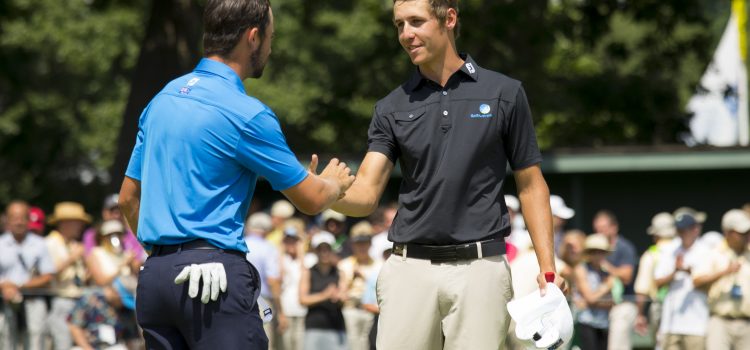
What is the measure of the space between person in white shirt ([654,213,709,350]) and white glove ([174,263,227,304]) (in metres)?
8.30

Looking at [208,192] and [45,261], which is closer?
[208,192]

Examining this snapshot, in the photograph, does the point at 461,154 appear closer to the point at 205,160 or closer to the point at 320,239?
the point at 205,160

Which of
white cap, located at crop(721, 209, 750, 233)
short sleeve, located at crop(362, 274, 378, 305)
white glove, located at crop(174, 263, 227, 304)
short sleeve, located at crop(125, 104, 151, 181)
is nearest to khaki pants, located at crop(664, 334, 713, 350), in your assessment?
white cap, located at crop(721, 209, 750, 233)

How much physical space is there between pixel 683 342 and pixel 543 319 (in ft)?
24.3

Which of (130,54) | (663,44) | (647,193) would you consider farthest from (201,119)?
(130,54)

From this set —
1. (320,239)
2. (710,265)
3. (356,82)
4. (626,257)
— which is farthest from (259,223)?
(356,82)

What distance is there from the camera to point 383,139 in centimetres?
620

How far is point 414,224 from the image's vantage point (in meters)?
5.96

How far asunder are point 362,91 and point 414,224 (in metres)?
17.9

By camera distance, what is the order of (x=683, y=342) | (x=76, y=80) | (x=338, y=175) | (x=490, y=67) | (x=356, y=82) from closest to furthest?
(x=338, y=175)
(x=683, y=342)
(x=490, y=67)
(x=356, y=82)
(x=76, y=80)

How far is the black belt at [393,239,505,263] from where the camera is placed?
5895mm

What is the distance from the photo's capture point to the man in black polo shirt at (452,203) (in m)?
5.88

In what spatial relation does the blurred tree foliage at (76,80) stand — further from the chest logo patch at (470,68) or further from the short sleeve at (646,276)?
the chest logo patch at (470,68)

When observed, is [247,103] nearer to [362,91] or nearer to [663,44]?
[362,91]
